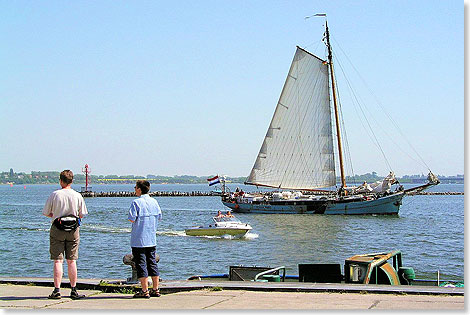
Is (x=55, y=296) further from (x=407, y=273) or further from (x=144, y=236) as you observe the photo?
(x=407, y=273)

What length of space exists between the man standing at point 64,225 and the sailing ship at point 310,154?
59007 millimetres

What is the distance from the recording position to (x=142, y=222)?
380 inches

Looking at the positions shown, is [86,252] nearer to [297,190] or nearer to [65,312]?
[65,312]

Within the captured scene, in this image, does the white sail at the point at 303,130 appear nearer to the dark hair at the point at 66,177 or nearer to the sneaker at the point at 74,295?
the dark hair at the point at 66,177

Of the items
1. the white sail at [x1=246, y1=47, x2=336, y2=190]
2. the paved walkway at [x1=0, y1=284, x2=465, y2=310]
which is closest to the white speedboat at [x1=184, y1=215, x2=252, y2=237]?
the white sail at [x1=246, y1=47, x2=336, y2=190]

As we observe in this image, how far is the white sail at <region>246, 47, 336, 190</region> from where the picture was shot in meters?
67.8

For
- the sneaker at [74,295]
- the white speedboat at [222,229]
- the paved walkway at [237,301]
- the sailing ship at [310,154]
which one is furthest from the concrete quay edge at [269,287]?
the sailing ship at [310,154]

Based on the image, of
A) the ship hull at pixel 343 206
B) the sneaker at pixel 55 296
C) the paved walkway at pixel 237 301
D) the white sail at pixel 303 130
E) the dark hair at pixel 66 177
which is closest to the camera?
the paved walkway at pixel 237 301

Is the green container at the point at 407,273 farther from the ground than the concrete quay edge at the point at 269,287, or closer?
closer

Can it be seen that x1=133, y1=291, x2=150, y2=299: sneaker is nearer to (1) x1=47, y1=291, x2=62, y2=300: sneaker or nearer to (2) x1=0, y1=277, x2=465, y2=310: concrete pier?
(2) x1=0, y1=277, x2=465, y2=310: concrete pier

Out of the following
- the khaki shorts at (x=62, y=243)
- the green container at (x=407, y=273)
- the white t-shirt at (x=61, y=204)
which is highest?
the white t-shirt at (x=61, y=204)

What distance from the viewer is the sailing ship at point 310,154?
222 ft

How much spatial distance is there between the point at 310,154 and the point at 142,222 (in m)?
59.2

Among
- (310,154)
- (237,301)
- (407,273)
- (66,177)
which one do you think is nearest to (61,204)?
(66,177)
